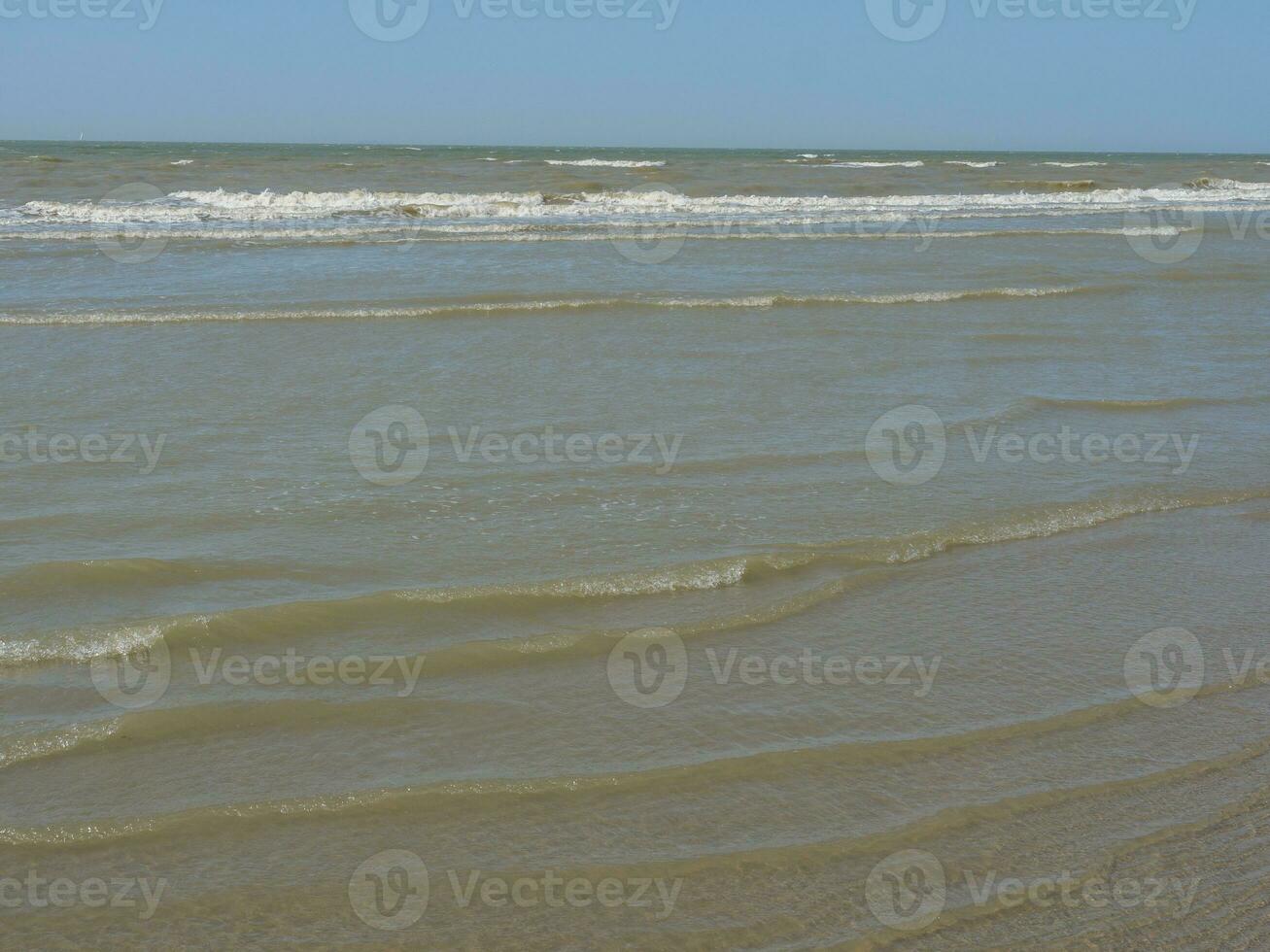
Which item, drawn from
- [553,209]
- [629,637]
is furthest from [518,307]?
[553,209]

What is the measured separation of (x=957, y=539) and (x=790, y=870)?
3.00 meters

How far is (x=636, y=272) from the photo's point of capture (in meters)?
15.3

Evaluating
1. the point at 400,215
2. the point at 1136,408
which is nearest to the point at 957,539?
the point at 1136,408
